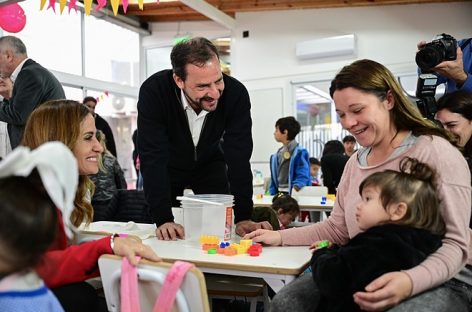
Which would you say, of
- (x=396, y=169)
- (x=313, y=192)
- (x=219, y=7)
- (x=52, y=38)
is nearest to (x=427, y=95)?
(x=396, y=169)

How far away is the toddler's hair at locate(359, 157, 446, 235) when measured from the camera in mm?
1406

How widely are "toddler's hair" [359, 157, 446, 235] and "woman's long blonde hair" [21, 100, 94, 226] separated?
1.16 metres

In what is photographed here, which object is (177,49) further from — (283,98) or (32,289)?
(283,98)

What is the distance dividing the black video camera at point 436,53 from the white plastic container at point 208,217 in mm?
1021

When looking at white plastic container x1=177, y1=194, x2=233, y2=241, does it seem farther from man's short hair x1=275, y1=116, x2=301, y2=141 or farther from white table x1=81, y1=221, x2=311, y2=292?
man's short hair x1=275, y1=116, x2=301, y2=141

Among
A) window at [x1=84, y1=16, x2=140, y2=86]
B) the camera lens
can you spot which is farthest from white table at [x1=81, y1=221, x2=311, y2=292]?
window at [x1=84, y1=16, x2=140, y2=86]

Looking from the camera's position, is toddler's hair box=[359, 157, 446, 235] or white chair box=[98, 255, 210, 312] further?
toddler's hair box=[359, 157, 446, 235]

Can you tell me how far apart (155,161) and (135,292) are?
3.19ft

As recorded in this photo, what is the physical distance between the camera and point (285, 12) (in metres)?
8.08

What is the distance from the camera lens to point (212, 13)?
7.72 metres

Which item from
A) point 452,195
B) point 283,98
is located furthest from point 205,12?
point 452,195

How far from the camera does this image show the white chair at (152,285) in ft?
4.12

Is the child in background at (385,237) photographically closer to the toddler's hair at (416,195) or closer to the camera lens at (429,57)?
the toddler's hair at (416,195)

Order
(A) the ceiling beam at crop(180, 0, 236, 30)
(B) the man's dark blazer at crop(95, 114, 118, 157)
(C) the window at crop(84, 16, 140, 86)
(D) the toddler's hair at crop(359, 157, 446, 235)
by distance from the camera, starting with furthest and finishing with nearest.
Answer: (C) the window at crop(84, 16, 140, 86) → (A) the ceiling beam at crop(180, 0, 236, 30) → (B) the man's dark blazer at crop(95, 114, 118, 157) → (D) the toddler's hair at crop(359, 157, 446, 235)
